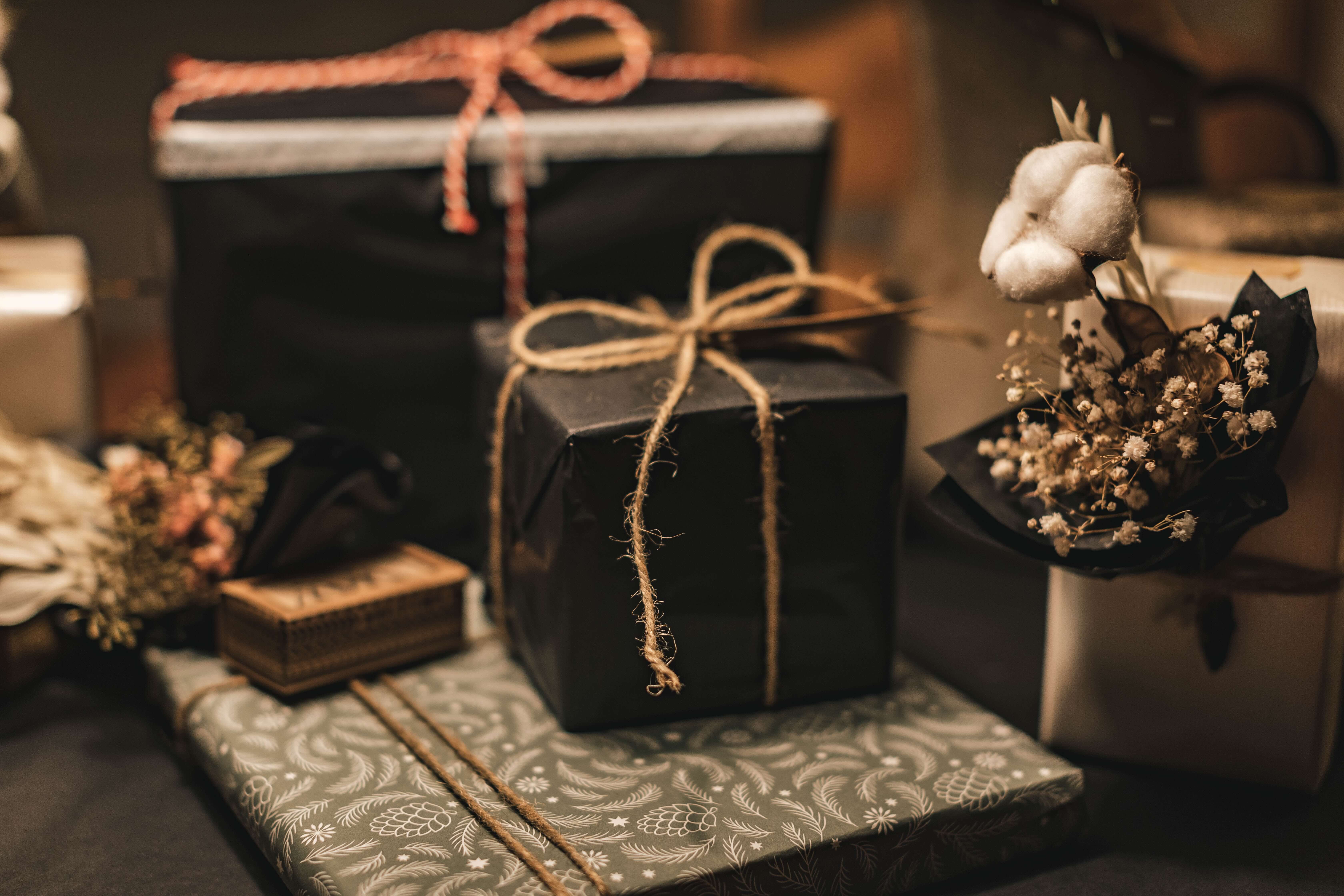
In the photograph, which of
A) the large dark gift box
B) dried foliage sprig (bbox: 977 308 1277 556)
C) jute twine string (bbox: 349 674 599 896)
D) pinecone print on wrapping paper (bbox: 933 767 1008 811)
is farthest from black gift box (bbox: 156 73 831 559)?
pinecone print on wrapping paper (bbox: 933 767 1008 811)

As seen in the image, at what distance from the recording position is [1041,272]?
2.01 feet

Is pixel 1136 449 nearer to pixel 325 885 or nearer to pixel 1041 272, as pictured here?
pixel 1041 272

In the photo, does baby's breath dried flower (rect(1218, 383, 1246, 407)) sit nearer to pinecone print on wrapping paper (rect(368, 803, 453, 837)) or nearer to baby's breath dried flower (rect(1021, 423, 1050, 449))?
baby's breath dried flower (rect(1021, 423, 1050, 449))

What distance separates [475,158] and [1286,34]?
1.00 m

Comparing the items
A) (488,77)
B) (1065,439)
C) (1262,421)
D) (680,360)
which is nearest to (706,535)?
(680,360)

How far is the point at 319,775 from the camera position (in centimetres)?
70

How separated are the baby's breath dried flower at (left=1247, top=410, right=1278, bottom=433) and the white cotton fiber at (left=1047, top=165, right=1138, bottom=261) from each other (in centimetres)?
12

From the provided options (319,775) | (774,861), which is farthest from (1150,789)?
(319,775)

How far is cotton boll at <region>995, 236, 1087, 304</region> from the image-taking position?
0.61 meters

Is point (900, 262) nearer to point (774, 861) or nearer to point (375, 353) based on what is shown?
point (375, 353)

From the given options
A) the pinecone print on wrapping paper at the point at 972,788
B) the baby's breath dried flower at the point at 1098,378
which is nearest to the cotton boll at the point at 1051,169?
the baby's breath dried flower at the point at 1098,378

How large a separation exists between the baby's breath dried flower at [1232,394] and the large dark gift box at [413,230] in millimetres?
454

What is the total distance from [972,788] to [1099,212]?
35 cm

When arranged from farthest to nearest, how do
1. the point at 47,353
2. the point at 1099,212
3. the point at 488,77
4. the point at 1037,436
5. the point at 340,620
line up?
the point at 488,77, the point at 47,353, the point at 340,620, the point at 1037,436, the point at 1099,212
